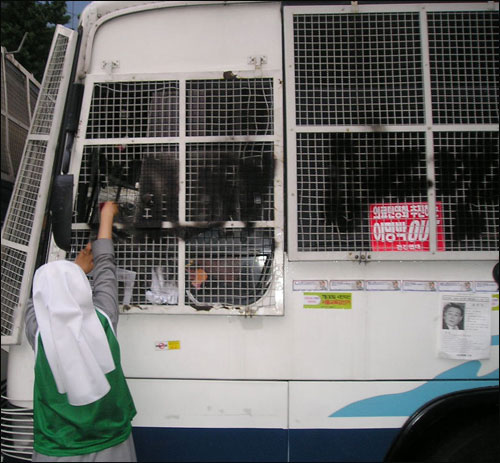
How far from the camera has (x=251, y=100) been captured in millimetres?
2047

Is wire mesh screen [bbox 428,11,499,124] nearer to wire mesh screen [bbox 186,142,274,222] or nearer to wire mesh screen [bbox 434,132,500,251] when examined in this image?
wire mesh screen [bbox 434,132,500,251]

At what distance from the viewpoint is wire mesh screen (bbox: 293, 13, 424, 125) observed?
201 centimetres

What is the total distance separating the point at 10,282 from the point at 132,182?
2.79 ft

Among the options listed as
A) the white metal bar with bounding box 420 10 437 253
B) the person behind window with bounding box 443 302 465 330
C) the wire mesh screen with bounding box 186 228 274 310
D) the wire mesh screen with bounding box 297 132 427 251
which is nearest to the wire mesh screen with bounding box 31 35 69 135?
the wire mesh screen with bounding box 186 228 274 310

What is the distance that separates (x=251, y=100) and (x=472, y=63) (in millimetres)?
1178

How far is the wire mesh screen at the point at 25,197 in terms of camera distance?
2.08m

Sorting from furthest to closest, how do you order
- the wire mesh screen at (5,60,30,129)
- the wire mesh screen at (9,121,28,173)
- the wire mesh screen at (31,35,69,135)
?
the wire mesh screen at (9,121,28,173), the wire mesh screen at (5,60,30,129), the wire mesh screen at (31,35,69,135)

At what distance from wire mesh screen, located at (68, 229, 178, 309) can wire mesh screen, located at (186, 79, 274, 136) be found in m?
0.61

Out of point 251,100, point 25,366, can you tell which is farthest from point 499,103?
point 25,366

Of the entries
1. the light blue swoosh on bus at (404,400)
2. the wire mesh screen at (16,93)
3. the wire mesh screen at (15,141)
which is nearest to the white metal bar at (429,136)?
the light blue swoosh on bus at (404,400)

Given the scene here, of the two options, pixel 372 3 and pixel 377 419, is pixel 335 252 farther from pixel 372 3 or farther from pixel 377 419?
pixel 372 3

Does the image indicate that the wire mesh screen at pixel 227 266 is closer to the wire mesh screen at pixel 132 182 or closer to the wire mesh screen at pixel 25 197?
the wire mesh screen at pixel 132 182

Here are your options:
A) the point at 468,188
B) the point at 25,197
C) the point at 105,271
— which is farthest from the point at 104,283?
the point at 468,188

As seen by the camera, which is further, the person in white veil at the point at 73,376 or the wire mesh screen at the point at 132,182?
the wire mesh screen at the point at 132,182
